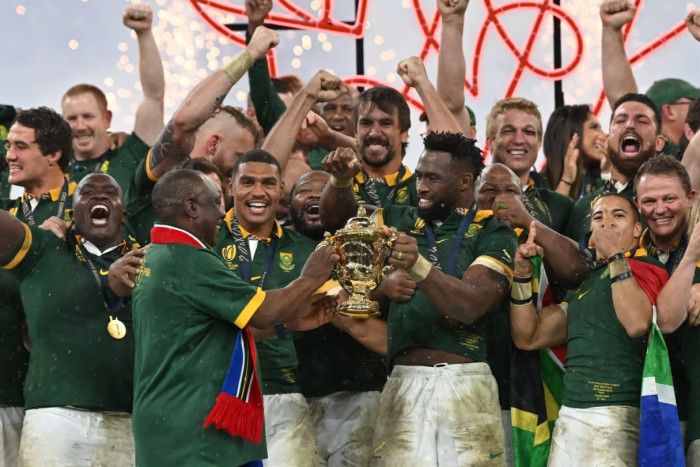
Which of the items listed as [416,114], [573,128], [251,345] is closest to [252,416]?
[251,345]

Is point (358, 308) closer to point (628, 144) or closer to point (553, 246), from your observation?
point (553, 246)

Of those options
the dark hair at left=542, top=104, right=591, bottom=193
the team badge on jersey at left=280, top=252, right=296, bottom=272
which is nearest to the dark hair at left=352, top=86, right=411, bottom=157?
the team badge on jersey at left=280, top=252, right=296, bottom=272

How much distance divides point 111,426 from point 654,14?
5.94m

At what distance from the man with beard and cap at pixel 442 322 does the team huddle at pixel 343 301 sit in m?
0.01

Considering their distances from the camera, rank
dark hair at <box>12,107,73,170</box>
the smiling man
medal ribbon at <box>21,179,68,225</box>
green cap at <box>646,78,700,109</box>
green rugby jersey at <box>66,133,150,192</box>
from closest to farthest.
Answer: the smiling man, medal ribbon at <box>21,179,68,225</box>, dark hair at <box>12,107,73,170</box>, green rugby jersey at <box>66,133,150,192</box>, green cap at <box>646,78,700,109</box>

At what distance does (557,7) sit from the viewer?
33.4 feet

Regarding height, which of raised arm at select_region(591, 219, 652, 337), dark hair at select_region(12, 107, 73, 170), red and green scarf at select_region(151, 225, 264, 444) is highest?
dark hair at select_region(12, 107, 73, 170)

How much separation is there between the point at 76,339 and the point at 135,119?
1954 mm

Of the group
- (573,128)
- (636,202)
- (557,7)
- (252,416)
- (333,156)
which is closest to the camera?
(252,416)

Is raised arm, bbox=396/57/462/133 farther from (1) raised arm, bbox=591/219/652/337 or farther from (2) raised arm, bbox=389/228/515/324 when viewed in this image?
(1) raised arm, bbox=591/219/652/337

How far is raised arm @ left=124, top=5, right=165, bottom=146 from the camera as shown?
24.6 feet

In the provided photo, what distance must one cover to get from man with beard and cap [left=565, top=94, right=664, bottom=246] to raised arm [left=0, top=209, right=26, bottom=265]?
9.22ft

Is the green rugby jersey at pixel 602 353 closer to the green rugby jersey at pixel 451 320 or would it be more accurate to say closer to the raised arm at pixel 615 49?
the green rugby jersey at pixel 451 320

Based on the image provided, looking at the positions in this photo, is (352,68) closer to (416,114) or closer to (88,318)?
(416,114)
